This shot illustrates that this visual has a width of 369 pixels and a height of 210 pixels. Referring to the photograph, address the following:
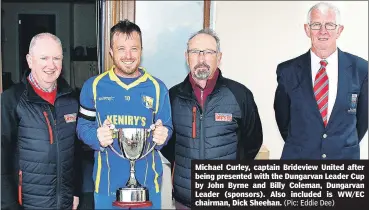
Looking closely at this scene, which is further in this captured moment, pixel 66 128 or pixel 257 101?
pixel 257 101

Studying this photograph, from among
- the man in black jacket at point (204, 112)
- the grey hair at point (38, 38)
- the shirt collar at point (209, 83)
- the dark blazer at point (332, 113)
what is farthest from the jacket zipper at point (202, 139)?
the grey hair at point (38, 38)

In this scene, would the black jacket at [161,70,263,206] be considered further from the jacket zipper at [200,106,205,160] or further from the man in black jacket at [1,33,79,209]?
the man in black jacket at [1,33,79,209]

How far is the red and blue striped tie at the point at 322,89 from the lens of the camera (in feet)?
7.68

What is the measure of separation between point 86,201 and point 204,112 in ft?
2.22

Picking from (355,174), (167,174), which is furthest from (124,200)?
(355,174)

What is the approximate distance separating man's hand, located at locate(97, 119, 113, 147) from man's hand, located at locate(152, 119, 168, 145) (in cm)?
18

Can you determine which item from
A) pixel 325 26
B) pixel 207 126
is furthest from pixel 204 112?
pixel 325 26

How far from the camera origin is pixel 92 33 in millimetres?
2398

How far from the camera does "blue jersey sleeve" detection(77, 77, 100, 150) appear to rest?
2.09 metres

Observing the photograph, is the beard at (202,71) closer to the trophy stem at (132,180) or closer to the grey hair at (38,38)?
the trophy stem at (132,180)

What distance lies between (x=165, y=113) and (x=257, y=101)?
0.62 meters

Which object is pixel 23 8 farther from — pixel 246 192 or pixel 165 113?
pixel 246 192

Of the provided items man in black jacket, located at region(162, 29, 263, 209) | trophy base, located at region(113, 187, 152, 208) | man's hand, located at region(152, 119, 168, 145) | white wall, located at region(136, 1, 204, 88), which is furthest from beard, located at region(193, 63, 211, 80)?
trophy base, located at region(113, 187, 152, 208)

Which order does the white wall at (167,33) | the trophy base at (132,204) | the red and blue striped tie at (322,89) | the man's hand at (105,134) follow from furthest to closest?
the white wall at (167,33)
the red and blue striped tie at (322,89)
the trophy base at (132,204)
the man's hand at (105,134)
